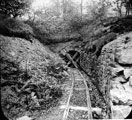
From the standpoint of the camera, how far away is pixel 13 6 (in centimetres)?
974

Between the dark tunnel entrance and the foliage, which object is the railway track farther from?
the dark tunnel entrance

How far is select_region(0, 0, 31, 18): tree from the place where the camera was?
900cm

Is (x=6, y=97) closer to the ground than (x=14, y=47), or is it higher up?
closer to the ground

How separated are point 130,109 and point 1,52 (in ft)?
23.4

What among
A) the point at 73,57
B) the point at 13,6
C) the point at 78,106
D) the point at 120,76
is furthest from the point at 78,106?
the point at 73,57

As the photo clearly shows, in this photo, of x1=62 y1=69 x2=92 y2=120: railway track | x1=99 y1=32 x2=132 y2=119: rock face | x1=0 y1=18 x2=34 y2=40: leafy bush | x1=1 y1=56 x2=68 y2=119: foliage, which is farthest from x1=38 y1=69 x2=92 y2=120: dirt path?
x1=0 y1=18 x2=34 y2=40: leafy bush

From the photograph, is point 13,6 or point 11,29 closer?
point 11,29

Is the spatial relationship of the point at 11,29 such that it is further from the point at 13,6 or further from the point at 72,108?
the point at 72,108

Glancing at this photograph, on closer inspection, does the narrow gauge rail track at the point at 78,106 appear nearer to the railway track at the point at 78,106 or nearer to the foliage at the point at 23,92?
the railway track at the point at 78,106

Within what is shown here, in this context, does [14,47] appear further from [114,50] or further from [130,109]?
[130,109]

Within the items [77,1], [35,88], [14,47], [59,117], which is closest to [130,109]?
[59,117]

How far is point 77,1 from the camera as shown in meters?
25.0

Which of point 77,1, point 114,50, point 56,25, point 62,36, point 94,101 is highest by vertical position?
point 77,1

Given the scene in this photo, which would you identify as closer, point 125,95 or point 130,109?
point 130,109
